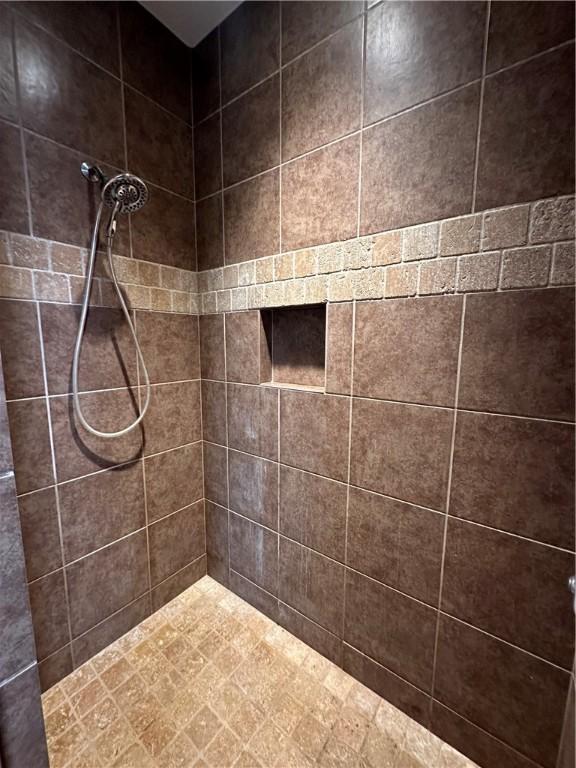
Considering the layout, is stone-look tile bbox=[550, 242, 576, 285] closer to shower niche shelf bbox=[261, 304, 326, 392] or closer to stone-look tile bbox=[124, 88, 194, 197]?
shower niche shelf bbox=[261, 304, 326, 392]

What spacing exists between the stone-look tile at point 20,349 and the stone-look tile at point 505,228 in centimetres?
136

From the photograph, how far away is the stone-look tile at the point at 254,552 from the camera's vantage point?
1.34m

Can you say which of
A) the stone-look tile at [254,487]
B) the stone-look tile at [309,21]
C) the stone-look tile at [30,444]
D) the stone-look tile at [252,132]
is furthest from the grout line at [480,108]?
the stone-look tile at [30,444]

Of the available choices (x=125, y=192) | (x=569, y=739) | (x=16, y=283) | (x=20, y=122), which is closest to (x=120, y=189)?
(x=125, y=192)

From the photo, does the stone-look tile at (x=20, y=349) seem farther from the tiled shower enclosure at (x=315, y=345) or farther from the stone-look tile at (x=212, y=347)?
the stone-look tile at (x=212, y=347)

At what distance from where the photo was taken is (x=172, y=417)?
141cm

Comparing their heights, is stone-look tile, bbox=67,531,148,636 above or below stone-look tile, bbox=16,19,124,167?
below

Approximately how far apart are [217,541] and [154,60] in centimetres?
214

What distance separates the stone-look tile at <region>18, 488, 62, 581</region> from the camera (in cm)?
101

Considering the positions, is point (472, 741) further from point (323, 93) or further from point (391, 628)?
point (323, 93)

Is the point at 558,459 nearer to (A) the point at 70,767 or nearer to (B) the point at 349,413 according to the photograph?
(B) the point at 349,413

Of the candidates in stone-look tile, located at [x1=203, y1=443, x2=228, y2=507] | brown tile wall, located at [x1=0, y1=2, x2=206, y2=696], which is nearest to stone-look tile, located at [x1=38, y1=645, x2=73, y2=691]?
brown tile wall, located at [x1=0, y1=2, x2=206, y2=696]

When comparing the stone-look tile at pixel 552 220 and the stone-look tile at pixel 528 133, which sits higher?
the stone-look tile at pixel 528 133

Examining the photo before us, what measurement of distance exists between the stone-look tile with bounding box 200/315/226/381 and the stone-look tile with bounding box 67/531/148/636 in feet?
2.56
